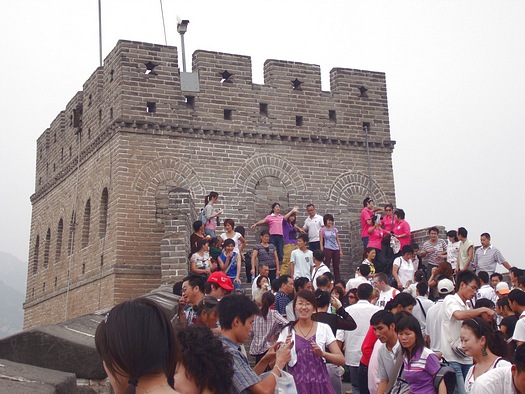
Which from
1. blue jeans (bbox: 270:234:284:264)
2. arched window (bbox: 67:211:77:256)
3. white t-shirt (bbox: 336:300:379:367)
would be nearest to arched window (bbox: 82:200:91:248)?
arched window (bbox: 67:211:77:256)

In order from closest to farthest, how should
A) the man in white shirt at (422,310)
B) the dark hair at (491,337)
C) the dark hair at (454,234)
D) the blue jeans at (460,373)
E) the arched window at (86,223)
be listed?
1. the dark hair at (491,337)
2. the blue jeans at (460,373)
3. the man in white shirt at (422,310)
4. the dark hair at (454,234)
5. the arched window at (86,223)

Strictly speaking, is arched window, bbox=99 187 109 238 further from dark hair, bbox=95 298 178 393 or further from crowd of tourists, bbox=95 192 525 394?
dark hair, bbox=95 298 178 393

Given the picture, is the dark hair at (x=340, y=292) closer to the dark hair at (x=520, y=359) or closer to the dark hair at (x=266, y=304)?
the dark hair at (x=266, y=304)

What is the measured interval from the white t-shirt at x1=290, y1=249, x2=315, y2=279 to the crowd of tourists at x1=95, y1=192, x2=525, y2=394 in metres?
0.02

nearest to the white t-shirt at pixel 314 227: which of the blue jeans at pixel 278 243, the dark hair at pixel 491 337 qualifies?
the blue jeans at pixel 278 243

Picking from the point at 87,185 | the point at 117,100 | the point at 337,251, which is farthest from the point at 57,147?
the point at 337,251

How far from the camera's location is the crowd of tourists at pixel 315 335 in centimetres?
255

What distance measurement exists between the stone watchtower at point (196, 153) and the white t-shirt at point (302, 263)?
14.9 feet

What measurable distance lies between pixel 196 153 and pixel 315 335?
12.2 meters

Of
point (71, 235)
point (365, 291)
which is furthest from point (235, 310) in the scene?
point (71, 235)

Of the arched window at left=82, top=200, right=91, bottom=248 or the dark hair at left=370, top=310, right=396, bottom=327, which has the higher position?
the arched window at left=82, top=200, right=91, bottom=248

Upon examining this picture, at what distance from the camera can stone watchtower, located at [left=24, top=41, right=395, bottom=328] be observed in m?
16.8

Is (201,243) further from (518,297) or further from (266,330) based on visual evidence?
(518,297)

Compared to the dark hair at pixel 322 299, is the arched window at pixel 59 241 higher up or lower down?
higher up
